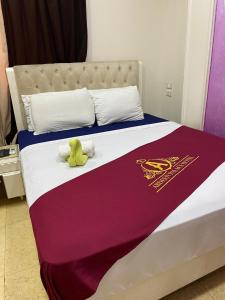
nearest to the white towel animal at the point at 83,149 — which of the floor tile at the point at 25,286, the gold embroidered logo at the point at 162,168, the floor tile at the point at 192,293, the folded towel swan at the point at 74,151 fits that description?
the folded towel swan at the point at 74,151

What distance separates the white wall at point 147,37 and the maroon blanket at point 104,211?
5.33 feet

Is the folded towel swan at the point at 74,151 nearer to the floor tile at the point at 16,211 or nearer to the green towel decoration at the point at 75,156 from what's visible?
the green towel decoration at the point at 75,156

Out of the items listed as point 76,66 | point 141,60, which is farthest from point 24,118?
point 141,60

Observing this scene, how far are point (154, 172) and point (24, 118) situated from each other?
5.38ft

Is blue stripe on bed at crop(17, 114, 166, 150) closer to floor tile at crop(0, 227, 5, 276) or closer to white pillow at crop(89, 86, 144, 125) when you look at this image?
white pillow at crop(89, 86, 144, 125)

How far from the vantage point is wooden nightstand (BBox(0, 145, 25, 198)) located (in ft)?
6.98

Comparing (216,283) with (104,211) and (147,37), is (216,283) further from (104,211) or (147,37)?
(147,37)

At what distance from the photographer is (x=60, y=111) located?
235cm

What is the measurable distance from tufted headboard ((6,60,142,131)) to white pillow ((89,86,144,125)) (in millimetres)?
211

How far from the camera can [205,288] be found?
145 cm

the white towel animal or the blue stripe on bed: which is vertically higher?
the white towel animal

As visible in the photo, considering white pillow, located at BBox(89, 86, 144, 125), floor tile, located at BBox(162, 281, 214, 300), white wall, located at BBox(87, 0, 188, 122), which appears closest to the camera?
floor tile, located at BBox(162, 281, 214, 300)

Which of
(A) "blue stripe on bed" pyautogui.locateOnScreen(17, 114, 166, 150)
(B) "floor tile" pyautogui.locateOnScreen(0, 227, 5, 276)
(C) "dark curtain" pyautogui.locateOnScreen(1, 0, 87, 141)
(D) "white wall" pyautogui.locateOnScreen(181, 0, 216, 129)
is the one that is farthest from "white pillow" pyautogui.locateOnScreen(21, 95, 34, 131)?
(D) "white wall" pyautogui.locateOnScreen(181, 0, 216, 129)

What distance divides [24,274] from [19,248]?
26 cm
